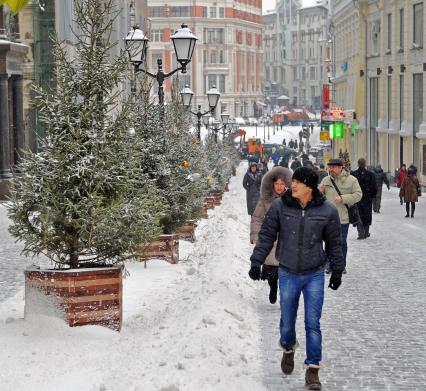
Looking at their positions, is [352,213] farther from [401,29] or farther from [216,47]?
[216,47]

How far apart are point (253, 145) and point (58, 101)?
77.1m

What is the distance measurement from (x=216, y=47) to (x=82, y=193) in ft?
469

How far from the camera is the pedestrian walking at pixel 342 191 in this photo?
1410 cm

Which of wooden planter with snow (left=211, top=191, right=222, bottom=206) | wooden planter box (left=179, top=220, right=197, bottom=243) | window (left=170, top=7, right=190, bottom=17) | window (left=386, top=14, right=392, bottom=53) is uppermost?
window (left=170, top=7, right=190, bottom=17)

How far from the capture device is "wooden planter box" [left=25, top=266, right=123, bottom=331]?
8.93 metres

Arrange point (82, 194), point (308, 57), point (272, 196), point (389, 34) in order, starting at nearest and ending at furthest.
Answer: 1. point (82, 194)
2. point (272, 196)
3. point (389, 34)
4. point (308, 57)

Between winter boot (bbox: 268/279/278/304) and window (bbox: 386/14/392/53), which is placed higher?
window (bbox: 386/14/392/53)

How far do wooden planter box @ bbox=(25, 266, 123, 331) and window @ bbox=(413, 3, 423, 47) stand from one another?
39.1 m

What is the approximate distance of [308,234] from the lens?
7.74 meters

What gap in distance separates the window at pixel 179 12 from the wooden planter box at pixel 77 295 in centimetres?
13780

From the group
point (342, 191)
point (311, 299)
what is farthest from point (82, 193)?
point (342, 191)

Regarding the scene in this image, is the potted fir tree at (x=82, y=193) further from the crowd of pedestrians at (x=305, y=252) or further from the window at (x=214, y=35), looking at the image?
the window at (x=214, y=35)

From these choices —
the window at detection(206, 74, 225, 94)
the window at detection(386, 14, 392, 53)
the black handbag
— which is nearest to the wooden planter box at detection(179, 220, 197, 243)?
the black handbag

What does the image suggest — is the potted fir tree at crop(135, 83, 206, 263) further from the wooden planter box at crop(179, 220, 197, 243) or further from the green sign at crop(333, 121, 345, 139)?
the green sign at crop(333, 121, 345, 139)
